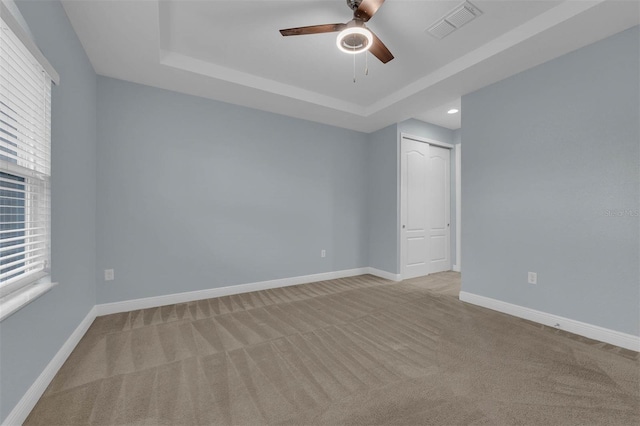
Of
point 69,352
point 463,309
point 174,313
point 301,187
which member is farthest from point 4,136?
point 463,309

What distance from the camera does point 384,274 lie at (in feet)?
15.5

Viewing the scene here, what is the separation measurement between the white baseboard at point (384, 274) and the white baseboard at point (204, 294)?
0.55 meters

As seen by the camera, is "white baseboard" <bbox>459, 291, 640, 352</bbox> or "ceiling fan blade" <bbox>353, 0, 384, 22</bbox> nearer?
"ceiling fan blade" <bbox>353, 0, 384, 22</bbox>

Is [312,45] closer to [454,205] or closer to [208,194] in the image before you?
[208,194]

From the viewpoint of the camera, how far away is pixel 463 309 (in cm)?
320

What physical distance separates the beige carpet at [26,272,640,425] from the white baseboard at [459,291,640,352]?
0.12 meters

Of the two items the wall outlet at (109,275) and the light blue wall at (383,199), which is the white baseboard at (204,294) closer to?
the wall outlet at (109,275)

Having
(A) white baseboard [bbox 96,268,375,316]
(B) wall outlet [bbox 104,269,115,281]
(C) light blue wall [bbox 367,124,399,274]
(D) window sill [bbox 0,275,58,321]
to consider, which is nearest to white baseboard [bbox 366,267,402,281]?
(C) light blue wall [bbox 367,124,399,274]

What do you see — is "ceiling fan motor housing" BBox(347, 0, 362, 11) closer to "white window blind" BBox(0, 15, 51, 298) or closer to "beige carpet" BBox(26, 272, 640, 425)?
"white window blind" BBox(0, 15, 51, 298)

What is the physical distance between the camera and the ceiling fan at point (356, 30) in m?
1.95

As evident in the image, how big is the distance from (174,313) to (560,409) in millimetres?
3392

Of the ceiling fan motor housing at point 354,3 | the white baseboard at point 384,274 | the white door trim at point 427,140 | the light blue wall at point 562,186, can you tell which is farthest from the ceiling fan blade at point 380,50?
the white baseboard at point 384,274

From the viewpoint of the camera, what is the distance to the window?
4.38 feet

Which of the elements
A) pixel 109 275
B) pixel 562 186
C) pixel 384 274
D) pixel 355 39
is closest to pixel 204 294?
pixel 109 275
